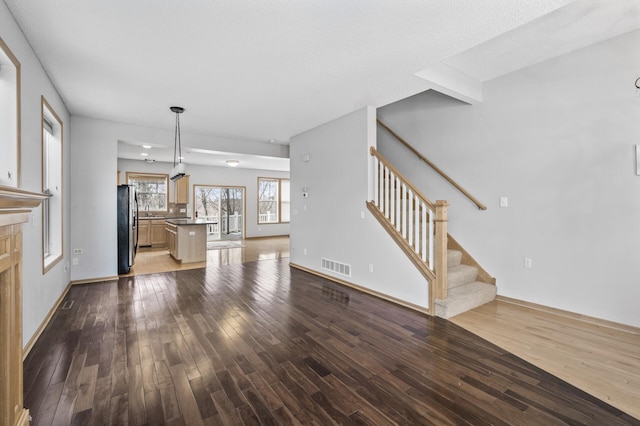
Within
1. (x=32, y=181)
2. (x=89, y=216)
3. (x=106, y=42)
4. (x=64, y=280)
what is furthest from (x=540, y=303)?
(x=89, y=216)

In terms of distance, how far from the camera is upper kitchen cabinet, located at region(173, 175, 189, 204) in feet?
31.0

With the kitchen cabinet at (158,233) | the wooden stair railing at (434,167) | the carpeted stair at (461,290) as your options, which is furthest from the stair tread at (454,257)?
the kitchen cabinet at (158,233)

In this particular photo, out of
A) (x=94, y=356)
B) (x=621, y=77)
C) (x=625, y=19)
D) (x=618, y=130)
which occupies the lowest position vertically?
(x=94, y=356)

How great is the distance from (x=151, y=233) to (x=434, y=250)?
8.29m

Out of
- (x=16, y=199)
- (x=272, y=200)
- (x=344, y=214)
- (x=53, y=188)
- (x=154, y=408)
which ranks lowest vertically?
(x=154, y=408)

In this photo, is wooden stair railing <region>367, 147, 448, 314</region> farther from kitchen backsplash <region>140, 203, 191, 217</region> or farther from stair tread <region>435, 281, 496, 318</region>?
kitchen backsplash <region>140, 203, 191, 217</region>

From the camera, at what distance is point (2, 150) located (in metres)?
2.26

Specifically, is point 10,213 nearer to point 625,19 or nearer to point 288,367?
point 288,367

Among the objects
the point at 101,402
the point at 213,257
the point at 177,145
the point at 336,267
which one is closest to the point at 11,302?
the point at 101,402

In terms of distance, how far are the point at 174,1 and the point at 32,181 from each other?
Result: 7.05ft

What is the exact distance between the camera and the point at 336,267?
503cm

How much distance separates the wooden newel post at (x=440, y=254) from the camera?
3428 mm

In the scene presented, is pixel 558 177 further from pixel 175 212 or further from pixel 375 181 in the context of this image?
pixel 175 212

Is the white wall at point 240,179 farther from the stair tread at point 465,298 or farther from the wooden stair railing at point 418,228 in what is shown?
the stair tread at point 465,298
